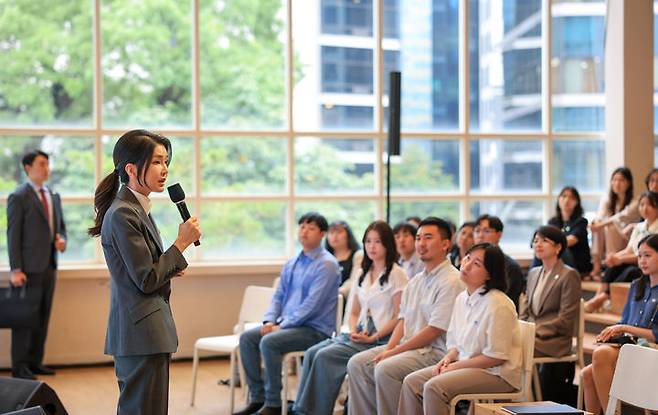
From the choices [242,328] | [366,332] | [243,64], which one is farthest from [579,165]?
[366,332]

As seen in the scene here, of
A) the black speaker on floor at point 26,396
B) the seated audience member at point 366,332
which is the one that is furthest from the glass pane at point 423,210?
the black speaker on floor at point 26,396

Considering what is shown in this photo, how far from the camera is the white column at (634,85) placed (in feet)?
27.2

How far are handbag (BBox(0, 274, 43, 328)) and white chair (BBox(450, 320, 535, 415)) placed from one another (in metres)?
3.78

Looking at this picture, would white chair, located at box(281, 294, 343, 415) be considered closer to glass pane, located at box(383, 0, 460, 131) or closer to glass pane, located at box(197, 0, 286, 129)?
glass pane, located at box(197, 0, 286, 129)

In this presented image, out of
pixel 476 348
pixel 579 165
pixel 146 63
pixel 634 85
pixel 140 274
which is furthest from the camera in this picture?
pixel 579 165

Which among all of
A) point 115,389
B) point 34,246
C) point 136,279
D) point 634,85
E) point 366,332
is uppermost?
point 634,85

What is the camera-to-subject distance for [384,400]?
487 cm

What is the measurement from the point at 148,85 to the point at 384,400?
4022 millimetres

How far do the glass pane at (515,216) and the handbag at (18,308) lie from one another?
3.85 m

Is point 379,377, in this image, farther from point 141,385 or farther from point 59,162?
point 59,162

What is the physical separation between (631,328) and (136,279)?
2750 millimetres

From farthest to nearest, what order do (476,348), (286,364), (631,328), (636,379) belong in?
(286,364)
(631,328)
(476,348)
(636,379)

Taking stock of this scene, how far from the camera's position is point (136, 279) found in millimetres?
3215

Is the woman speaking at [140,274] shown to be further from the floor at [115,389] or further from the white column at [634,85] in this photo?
the white column at [634,85]
